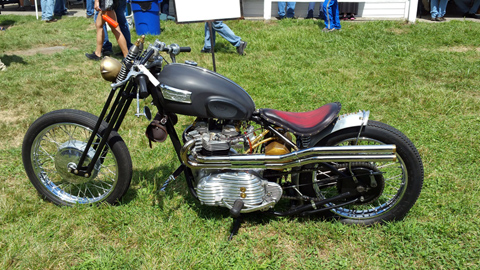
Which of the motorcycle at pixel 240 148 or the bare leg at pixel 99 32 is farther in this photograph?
the bare leg at pixel 99 32

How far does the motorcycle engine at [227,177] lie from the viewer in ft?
8.84

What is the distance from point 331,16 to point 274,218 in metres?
7.35

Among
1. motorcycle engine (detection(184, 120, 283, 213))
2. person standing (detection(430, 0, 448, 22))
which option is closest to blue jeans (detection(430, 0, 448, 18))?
person standing (detection(430, 0, 448, 22))

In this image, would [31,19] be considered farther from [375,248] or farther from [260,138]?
[375,248]

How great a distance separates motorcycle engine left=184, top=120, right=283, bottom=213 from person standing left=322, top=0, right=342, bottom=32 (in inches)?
282

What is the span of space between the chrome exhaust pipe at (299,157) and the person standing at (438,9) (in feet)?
32.4

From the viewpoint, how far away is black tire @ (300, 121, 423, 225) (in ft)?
8.63

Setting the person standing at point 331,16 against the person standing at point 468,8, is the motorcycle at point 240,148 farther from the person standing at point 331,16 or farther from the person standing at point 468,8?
the person standing at point 468,8

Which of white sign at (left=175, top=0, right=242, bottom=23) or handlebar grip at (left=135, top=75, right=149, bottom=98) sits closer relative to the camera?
handlebar grip at (left=135, top=75, right=149, bottom=98)

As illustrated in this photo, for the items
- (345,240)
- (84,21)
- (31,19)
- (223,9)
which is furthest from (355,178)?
(31,19)

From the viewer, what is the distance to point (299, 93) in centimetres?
560

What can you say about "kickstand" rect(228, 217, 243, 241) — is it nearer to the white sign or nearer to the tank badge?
the tank badge

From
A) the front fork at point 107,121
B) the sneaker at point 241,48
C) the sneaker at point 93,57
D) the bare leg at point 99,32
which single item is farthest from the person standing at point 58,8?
the front fork at point 107,121

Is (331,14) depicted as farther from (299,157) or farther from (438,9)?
(299,157)
